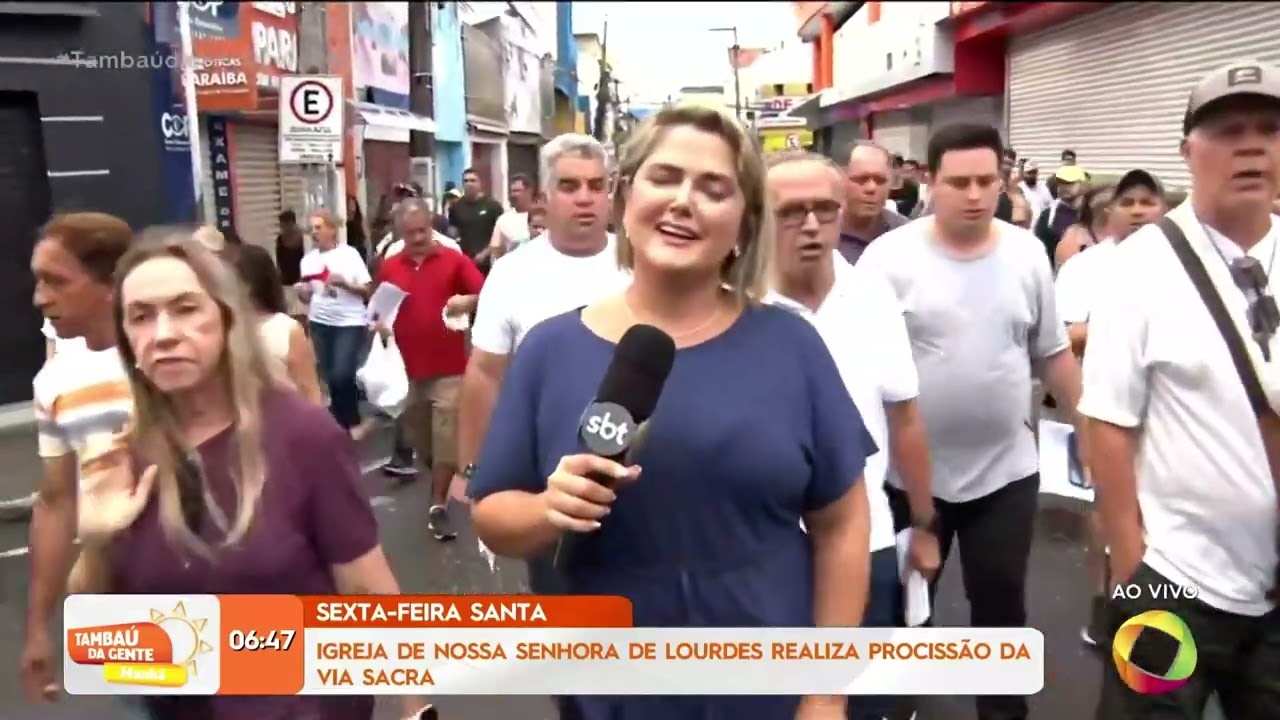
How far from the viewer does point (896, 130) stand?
80.1 feet

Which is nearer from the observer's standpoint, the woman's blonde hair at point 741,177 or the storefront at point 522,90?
the woman's blonde hair at point 741,177

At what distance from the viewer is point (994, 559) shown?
10.3ft

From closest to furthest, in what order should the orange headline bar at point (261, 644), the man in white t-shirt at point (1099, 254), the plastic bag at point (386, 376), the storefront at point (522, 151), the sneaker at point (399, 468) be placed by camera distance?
the orange headline bar at point (261, 644) → the man in white t-shirt at point (1099, 254) → the plastic bag at point (386, 376) → the sneaker at point (399, 468) → the storefront at point (522, 151)

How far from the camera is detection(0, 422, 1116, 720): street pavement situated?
7.71 feet

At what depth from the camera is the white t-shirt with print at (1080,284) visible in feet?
12.8

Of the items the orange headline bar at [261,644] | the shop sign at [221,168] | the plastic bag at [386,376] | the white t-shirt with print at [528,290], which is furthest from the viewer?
the shop sign at [221,168]

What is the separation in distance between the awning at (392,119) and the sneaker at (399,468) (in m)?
9.96

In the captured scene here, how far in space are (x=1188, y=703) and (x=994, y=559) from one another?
1.02m

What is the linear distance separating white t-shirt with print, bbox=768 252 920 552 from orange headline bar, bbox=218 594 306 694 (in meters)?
1.14

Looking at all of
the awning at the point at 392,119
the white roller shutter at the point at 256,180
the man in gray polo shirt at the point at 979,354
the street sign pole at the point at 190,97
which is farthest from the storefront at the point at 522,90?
the man in gray polo shirt at the point at 979,354

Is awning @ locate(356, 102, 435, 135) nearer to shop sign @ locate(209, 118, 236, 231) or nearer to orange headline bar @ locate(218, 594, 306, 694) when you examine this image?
shop sign @ locate(209, 118, 236, 231)

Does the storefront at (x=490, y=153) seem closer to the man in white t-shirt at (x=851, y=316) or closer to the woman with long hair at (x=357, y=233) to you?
the woman with long hair at (x=357, y=233)

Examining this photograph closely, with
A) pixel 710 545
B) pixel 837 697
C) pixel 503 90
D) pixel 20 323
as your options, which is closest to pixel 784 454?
pixel 710 545

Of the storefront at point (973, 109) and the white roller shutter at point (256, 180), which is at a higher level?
the storefront at point (973, 109)
